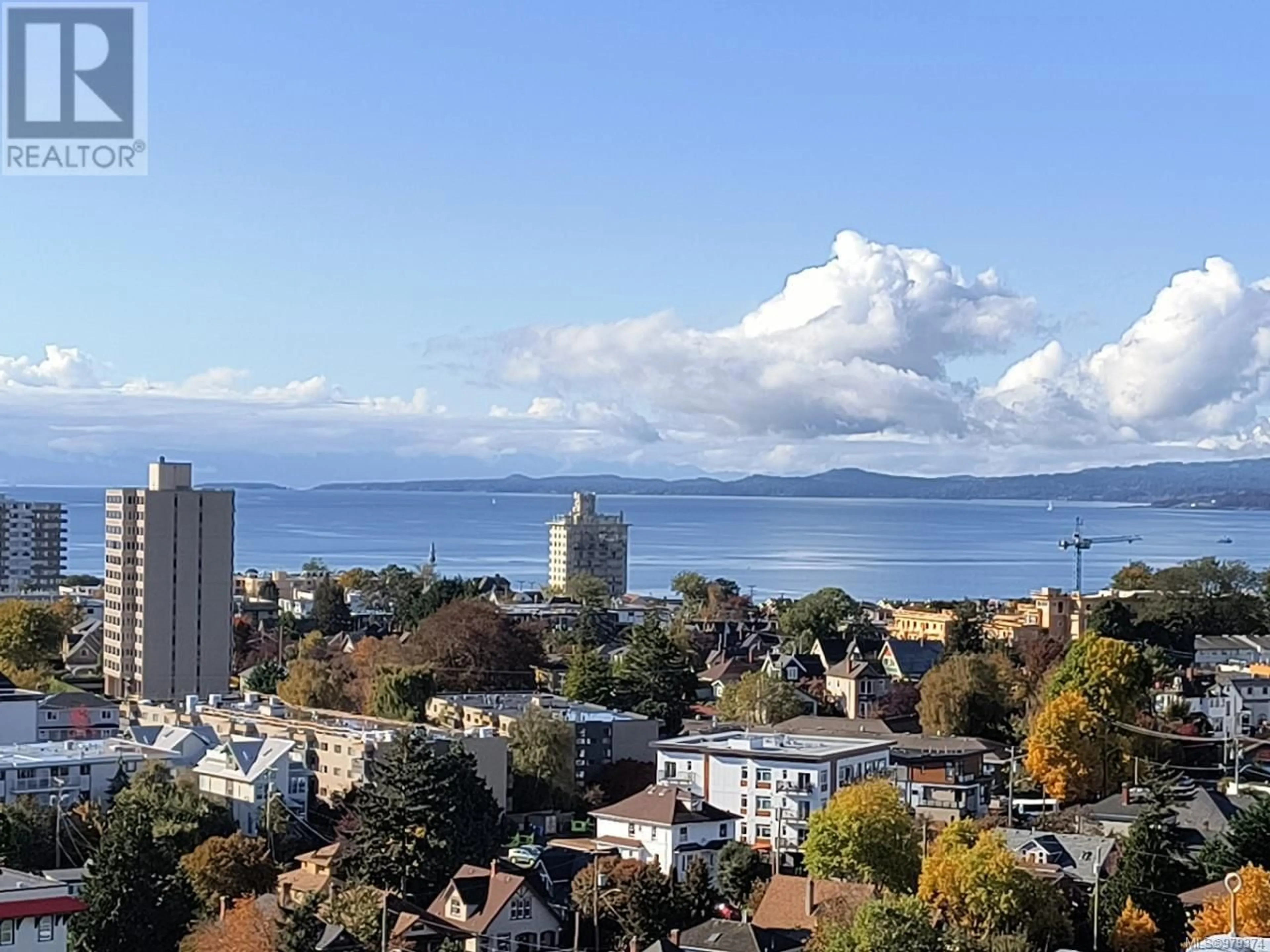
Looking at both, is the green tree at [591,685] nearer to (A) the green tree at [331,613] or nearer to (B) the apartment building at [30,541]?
(A) the green tree at [331,613]

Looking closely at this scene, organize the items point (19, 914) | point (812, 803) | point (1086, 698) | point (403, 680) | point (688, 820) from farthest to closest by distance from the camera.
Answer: point (403, 680) → point (1086, 698) → point (812, 803) → point (688, 820) → point (19, 914)

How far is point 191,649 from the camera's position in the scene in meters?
26.5

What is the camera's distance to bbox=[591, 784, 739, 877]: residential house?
15773 millimetres

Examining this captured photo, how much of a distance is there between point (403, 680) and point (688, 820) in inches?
272

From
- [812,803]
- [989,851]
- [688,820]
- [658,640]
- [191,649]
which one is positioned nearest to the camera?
[989,851]

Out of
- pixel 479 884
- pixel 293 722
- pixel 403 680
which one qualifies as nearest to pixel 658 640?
pixel 403 680

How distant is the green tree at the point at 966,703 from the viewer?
21.7m

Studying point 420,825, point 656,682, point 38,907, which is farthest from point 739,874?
point 656,682

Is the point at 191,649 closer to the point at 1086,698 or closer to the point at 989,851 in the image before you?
the point at 1086,698

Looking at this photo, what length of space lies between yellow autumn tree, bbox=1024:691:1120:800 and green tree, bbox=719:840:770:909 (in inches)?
159

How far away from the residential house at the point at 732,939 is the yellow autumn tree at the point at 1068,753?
5826 mm

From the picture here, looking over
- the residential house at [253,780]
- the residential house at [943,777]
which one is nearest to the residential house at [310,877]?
the residential house at [253,780]

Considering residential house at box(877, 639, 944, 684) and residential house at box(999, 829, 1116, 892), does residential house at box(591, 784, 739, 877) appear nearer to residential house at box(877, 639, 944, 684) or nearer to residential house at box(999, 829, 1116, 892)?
residential house at box(999, 829, 1116, 892)

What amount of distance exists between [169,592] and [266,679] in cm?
215
